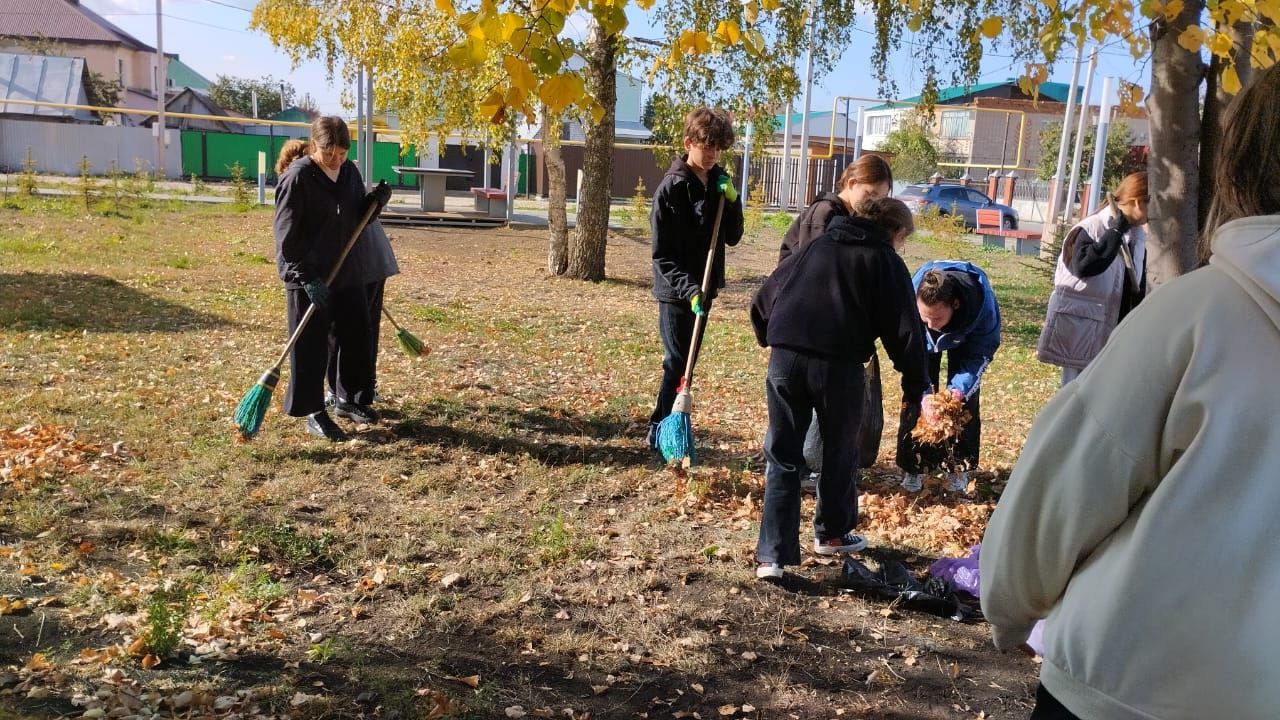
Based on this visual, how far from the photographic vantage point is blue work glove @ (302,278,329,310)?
5648mm

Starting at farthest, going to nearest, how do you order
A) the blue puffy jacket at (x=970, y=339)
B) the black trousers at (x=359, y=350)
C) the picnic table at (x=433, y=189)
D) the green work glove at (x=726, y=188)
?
the picnic table at (x=433, y=189), the black trousers at (x=359, y=350), the green work glove at (x=726, y=188), the blue puffy jacket at (x=970, y=339)

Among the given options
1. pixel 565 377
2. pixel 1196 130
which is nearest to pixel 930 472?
pixel 1196 130

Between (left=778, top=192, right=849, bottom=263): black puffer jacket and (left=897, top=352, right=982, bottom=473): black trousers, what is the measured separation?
93 cm

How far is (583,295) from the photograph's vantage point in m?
12.9

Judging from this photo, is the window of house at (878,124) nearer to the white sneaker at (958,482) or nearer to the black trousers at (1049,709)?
the white sneaker at (958,482)

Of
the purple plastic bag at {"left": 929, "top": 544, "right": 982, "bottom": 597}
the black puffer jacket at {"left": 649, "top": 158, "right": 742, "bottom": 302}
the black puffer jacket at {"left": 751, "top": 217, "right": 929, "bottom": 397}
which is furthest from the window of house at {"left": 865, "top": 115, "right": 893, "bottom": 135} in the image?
the black puffer jacket at {"left": 751, "top": 217, "right": 929, "bottom": 397}

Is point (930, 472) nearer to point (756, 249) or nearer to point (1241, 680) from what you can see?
point (1241, 680)

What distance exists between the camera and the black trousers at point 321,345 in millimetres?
5852

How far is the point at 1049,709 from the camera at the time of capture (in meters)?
1.64

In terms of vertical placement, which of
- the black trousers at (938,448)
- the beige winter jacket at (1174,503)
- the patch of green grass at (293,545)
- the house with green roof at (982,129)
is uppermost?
the house with green roof at (982,129)

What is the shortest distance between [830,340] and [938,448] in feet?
5.34

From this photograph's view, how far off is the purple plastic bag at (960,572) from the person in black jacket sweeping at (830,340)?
53cm

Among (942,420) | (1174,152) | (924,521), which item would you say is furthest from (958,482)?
(1174,152)

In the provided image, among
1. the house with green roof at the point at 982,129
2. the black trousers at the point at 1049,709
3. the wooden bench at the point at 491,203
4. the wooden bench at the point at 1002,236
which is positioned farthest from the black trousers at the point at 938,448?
the house with green roof at the point at 982,129
